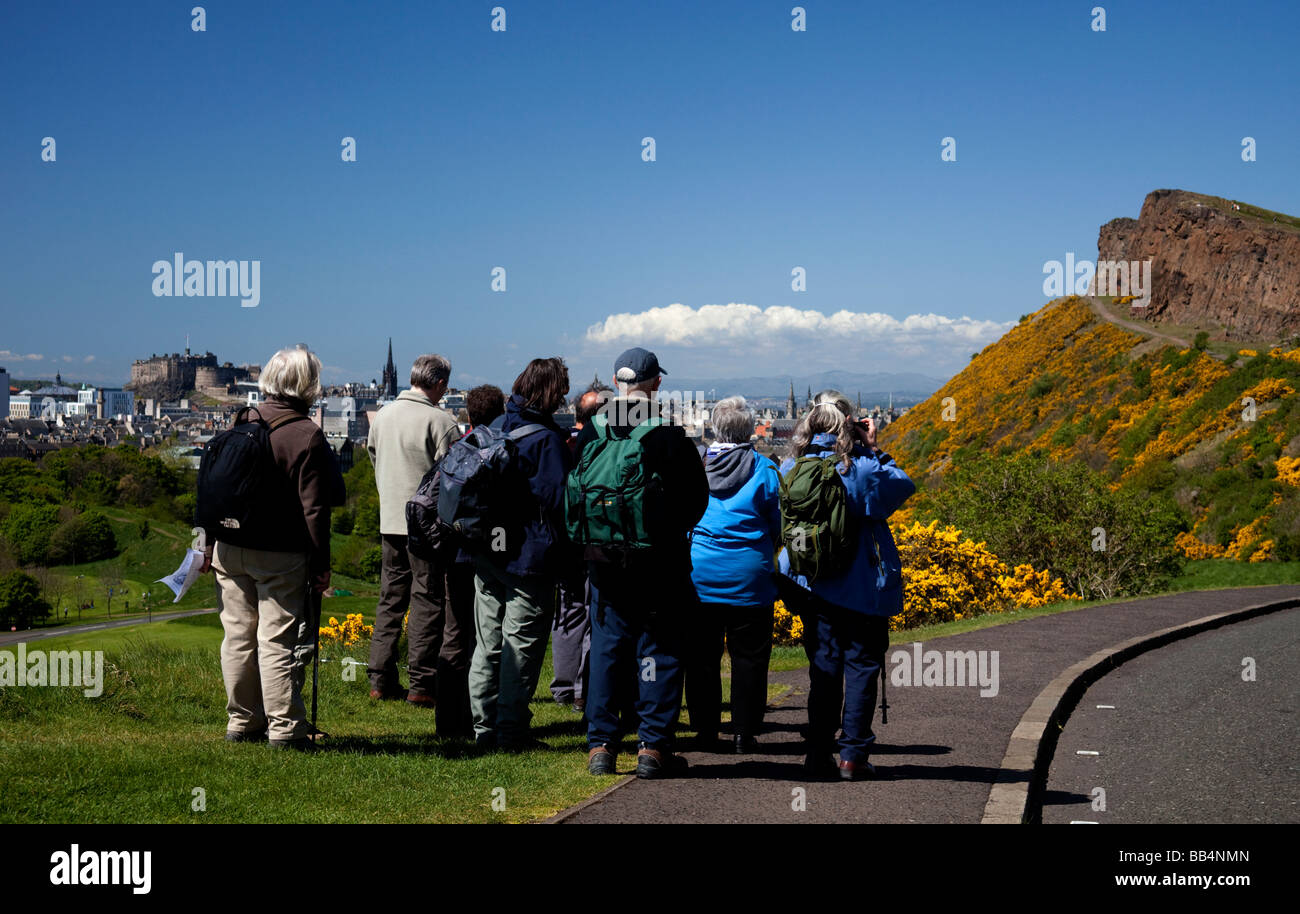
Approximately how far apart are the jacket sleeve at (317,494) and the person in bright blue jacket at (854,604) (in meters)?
2.44

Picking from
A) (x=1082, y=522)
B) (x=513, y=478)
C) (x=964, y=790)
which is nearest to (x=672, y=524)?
(x=513, y=478)

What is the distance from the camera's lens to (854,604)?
564 centimetres

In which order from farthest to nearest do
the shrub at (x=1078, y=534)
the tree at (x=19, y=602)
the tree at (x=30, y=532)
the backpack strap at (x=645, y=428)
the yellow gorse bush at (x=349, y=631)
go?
the tree at (x=30, y=532), the tree at (x=19, y=602), the shrub at (x=1078, y=534), the yellow gorse bush at (x=349, y=631), the backpack strap at (x=645, y=428)

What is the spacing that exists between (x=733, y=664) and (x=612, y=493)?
154cm

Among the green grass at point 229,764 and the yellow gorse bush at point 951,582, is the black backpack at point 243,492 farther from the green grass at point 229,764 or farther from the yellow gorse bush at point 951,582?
the yellow gorse bush at point 951,582

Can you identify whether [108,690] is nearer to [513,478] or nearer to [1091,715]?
[513,478]

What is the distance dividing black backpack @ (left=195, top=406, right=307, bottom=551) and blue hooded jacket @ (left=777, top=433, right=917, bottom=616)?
2.72 metres

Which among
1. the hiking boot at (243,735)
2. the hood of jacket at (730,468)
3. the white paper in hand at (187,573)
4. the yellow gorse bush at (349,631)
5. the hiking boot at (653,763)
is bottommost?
the yellow gorse bush at (349,631)

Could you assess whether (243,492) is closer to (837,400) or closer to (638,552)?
(638,552)

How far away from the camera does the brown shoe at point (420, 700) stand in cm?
746

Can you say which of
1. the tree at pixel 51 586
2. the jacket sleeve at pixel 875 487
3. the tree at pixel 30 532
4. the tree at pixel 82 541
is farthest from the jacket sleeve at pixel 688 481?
the tree at pixel 82 541

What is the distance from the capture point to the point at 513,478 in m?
5.89

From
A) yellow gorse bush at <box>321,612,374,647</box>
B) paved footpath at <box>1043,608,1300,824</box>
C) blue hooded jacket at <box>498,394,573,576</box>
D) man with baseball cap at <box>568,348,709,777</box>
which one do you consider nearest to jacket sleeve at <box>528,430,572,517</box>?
blue hooded jacket at <box>498,394,573,576</box>

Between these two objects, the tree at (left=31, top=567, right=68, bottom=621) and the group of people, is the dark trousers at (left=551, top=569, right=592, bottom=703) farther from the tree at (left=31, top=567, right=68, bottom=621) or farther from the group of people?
the tree at (left=31, top=567, right=68, bottom=621)
